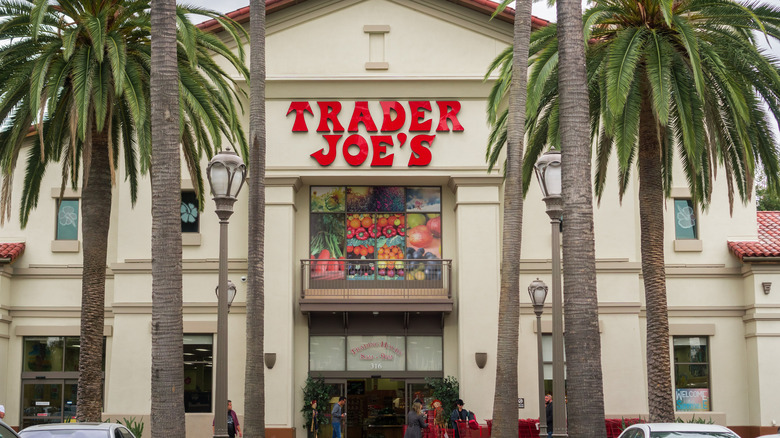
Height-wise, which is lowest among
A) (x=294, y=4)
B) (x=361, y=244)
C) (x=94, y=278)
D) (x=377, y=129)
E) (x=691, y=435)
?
(x=691, y=435)

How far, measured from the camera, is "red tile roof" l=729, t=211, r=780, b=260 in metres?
29.0

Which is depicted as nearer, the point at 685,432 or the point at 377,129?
the point at 685,432

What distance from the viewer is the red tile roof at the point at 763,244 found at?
29.0 m

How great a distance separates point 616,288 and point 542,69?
10.5 m

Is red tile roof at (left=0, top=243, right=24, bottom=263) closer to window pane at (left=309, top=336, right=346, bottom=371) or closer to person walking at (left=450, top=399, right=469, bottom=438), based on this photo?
window pane at (left=309, top=336, right=346, bottom=371)

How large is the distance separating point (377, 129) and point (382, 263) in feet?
13.8

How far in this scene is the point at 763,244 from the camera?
97.5 feet

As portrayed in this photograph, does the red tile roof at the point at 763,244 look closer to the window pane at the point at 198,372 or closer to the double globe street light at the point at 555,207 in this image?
the double globe street light at the point at 555,207

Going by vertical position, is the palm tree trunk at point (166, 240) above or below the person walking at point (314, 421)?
above

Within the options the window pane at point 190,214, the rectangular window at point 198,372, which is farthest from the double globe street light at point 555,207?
the window pane at point 190,214

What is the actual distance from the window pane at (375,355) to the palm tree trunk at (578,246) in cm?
1677

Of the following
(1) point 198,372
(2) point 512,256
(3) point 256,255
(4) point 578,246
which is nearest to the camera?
(4) point 578,246

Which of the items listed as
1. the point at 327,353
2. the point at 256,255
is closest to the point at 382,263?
the point at 327,353

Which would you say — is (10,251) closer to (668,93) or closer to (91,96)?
(91,96)
